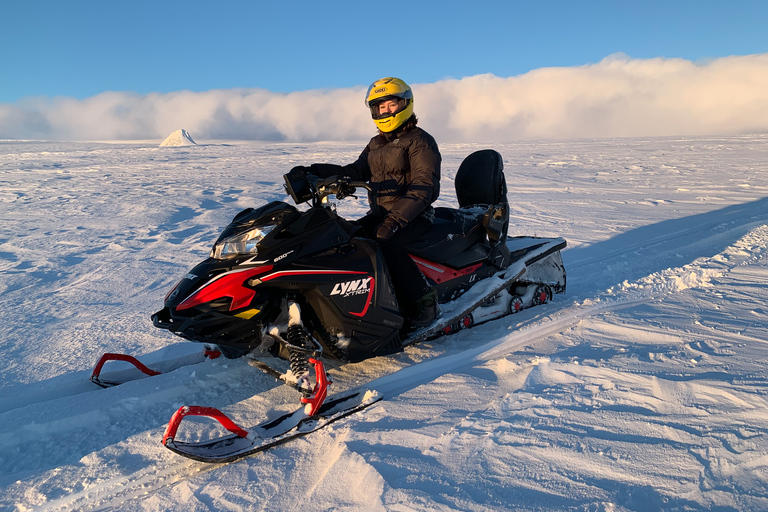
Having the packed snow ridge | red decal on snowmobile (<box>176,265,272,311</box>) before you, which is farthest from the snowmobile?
the packed snow ridge

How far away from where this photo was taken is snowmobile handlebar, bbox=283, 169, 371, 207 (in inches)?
115

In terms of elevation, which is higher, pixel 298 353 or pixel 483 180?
Answer: pixel 483 180

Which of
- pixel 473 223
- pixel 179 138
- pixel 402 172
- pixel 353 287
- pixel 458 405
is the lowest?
pixel 458 405

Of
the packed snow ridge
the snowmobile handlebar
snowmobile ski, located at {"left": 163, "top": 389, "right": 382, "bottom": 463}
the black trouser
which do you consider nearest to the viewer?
snowmobile ski, located at {"left": 163, "top": 389, "right": 382, "bottom": 463}

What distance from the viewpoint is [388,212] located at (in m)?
3.55

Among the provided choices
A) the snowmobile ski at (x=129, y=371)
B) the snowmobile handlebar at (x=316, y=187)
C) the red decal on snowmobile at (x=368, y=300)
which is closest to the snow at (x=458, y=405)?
the snowmobile ski at (x=129, y=371)

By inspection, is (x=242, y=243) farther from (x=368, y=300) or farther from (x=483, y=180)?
(x=483, y=180)

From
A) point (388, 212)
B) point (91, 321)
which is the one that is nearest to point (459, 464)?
point (388, 212)

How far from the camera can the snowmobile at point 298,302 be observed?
2.59 m

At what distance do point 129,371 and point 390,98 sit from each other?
2.73 metres

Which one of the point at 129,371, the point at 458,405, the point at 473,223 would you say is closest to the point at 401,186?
the point at 473,223

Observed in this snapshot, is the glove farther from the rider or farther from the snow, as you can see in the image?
the snow

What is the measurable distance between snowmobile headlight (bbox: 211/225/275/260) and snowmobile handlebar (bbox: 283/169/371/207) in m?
0.34

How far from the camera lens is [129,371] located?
3.41 m
